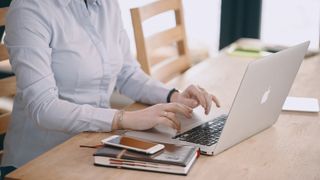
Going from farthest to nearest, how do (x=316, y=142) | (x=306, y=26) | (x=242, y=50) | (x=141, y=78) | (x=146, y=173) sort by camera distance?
(x=306, y=26)
(x=242, y=50)
(x=141, y=78)
(x=316, y=142)
(x=146, y=173)

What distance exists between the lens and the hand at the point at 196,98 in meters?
1.60

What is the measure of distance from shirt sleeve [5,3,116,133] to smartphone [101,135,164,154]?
158mm

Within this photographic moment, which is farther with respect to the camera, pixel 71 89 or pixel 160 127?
pixel 71 89

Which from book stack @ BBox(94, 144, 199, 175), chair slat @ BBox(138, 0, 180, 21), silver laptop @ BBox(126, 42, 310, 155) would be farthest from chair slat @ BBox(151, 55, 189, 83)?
book stack @ BBox(94, 144, 199, 175)

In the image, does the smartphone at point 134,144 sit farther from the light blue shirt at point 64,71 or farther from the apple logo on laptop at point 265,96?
the apple logo on laptop at point 265,96

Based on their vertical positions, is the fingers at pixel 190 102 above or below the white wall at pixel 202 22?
above

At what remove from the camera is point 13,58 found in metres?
1.46

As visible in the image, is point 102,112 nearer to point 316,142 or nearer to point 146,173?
point 146,173

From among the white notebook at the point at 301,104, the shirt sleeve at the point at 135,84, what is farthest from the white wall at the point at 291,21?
the shirt sleeve at the point at 135,84

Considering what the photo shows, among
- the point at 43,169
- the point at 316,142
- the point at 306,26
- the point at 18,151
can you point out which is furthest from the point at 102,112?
the point at 306,26

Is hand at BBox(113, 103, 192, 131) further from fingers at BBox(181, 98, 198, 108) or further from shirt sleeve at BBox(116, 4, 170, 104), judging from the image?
shirt sleeve at BBox(116, 4, 170, 104)

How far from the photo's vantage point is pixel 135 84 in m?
1.84

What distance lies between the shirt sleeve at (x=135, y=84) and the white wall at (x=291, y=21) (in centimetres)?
185

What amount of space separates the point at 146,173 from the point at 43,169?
25 cm
